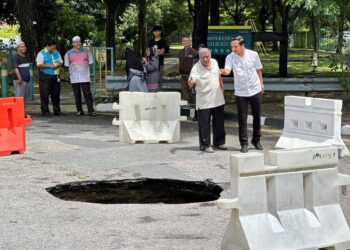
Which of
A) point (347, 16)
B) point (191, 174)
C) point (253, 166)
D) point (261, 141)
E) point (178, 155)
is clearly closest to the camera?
point (253, 166)

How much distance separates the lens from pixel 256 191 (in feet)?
17.2

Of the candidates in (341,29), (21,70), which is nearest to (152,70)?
(21,70)

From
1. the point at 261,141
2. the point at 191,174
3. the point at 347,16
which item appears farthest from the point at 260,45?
the point at 191,174

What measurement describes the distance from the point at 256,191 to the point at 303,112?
Result: 5585mm

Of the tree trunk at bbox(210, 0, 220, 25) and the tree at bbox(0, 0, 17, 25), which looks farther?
the tree at bbox(0, 0, 17, 25)

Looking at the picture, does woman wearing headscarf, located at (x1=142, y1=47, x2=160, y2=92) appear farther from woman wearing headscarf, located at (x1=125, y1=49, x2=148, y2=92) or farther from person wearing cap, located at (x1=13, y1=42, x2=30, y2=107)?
person wearing cap, located at (x1=13, y1=42, x2=30, y2=107)

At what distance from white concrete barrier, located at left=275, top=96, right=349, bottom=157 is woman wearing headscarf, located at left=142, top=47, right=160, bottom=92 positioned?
3.36 m

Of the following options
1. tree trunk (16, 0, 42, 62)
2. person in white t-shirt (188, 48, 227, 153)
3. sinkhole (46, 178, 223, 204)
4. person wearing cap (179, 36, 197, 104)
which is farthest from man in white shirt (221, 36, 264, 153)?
tree trunk (16, 0, 42, 62)

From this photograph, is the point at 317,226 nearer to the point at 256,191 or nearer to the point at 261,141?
the point at 256,191

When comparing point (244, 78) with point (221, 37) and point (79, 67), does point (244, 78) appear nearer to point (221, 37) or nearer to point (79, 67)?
point (79, 67)

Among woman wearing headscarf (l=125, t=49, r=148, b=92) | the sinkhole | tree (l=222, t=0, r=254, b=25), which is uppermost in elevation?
tree (l=222, t=0, r=254, b=25)

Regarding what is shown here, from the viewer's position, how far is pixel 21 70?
1591 centimetres

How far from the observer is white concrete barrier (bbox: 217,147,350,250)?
5195 mm

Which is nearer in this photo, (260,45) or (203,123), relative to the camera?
(203,123)
